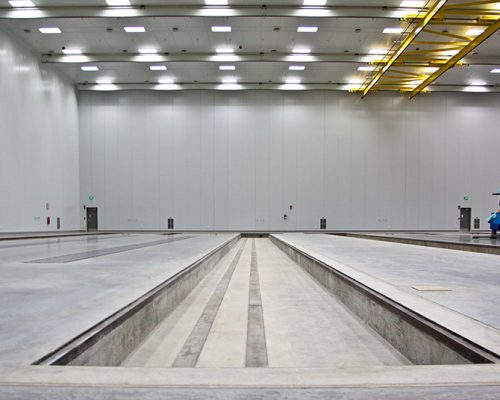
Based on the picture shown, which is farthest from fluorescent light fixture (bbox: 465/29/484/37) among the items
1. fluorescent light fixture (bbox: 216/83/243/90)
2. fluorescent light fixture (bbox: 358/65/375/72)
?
fluorescent light fixture (bbox: 216/83/243/90)

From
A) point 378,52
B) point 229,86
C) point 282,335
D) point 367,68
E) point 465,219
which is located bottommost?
point 465,219

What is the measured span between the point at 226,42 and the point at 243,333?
58.0ft

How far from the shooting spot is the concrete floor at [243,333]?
4.61 feet

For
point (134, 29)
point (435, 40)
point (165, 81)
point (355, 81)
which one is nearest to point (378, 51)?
point (435, 40)

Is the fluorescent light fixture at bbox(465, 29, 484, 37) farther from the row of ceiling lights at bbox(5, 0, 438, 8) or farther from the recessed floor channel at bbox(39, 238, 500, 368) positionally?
the recessed floor channel at bbox(39, 238, 500, 368)

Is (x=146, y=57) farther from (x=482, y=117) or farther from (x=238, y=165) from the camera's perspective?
(x=482, y=117)

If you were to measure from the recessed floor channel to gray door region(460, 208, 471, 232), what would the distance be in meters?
23.2

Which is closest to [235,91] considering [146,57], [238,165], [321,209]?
[238,165]

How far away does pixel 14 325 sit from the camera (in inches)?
87.7

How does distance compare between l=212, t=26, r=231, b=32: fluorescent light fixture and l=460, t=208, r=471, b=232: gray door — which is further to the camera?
l=460, t=208, r=471, b=232: gray door

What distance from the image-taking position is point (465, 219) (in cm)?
2475

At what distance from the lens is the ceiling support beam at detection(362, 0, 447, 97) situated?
47.3 feet

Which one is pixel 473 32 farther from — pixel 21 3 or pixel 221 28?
pixel 21 3

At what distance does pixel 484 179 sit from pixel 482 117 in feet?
12.9
